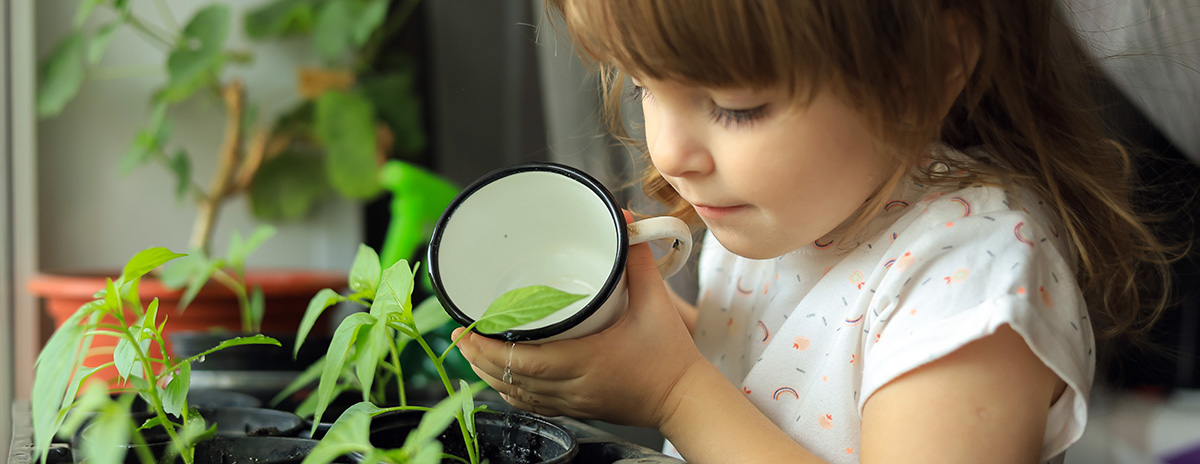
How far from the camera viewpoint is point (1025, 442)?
0.53 m

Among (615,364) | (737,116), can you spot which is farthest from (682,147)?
(615,364)

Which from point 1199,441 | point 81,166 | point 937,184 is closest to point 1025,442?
point 937,184

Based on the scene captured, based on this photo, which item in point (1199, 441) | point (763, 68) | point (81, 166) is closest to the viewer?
point (763, 68)

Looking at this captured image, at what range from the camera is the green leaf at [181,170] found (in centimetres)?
158

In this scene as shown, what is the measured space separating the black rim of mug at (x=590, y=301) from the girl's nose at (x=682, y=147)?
0.05 metres

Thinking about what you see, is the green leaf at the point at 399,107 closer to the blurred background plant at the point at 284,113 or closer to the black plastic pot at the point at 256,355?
the blurred background plant at the point at 284,113

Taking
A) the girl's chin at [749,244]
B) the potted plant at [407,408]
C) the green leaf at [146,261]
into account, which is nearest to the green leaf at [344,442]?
the potted plant at [407,408]

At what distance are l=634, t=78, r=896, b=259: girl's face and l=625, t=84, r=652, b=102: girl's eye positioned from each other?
0.02 metres

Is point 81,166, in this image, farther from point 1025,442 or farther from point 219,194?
point 1025,442

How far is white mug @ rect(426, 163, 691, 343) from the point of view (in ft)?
1.83

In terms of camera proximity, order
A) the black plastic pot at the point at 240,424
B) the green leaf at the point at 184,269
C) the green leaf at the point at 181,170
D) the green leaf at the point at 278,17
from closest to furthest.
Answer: the black plastic pot at the point at 240,424, the green leaf at the point at 184,269, the green leaf at the point at 181,170, the green leaf at the point at 278,17

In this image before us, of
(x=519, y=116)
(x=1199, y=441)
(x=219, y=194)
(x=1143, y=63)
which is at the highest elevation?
(x=1143, y=63)

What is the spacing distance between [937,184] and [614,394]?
0.28 meters

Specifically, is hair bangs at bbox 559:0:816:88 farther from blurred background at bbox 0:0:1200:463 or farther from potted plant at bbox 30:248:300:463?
blurred background at bbox 0:0:1200:463
